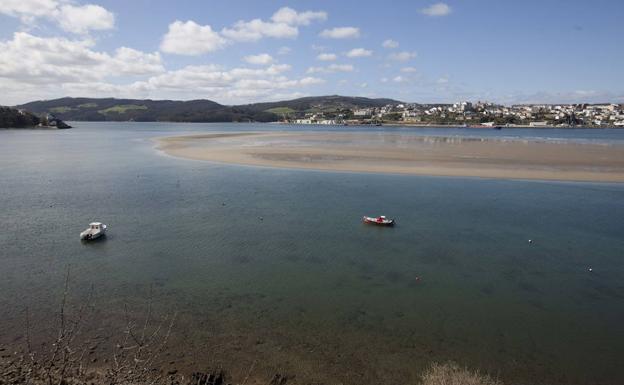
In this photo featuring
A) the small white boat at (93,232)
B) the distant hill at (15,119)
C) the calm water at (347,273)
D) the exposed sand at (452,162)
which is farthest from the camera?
the distant hill at (15,119)

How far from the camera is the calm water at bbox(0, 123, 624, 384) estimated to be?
11.3m

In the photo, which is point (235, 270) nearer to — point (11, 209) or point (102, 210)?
point (102, 210)

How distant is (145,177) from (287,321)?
2933cm

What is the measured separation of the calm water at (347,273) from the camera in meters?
11.3

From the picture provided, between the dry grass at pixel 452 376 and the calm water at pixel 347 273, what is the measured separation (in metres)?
0.43

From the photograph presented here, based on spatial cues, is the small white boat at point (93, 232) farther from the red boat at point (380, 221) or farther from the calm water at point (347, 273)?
the red boat at point (380, 221)

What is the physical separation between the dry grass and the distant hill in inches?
6250

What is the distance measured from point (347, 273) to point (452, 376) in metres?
7.22

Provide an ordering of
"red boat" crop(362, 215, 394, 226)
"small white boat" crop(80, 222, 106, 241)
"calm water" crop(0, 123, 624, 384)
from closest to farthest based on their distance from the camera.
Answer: "calm water" crop(0, 123, 624, 384) < "small white boat" crop(80, 222, 106, 241) < "red boat" crop(362, 215, 394, 226)

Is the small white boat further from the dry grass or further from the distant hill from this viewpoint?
the distant hill

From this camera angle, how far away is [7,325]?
1213cm

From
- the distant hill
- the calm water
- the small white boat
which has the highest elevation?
the distant hill

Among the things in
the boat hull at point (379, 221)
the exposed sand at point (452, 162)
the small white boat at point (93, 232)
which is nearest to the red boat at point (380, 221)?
the boat hull at point (379, 221)

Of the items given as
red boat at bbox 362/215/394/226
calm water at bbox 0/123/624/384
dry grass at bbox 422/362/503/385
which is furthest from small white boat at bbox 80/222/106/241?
dry grass at bbox 422/362/503/385
